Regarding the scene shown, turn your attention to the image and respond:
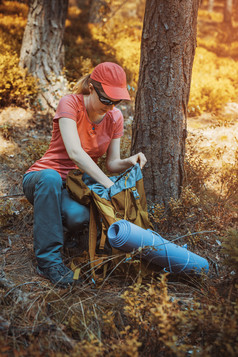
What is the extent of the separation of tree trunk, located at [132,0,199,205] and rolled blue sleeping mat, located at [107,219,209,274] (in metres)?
0.95

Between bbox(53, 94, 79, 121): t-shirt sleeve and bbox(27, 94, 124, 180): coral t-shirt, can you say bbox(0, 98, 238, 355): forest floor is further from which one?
bbox(53, 94, 79, 121): t-shirt sleeve

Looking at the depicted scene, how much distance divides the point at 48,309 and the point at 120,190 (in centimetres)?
108

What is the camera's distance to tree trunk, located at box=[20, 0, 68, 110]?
5.47 m

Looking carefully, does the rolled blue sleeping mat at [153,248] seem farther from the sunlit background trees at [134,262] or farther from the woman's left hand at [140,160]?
the woman's left hand at [140,160]

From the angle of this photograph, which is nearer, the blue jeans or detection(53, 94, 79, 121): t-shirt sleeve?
the blue jeans

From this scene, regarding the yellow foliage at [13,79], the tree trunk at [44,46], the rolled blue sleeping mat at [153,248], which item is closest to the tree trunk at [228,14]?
the tree trunk at [44,46]

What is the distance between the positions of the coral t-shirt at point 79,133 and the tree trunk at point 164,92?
38 cm

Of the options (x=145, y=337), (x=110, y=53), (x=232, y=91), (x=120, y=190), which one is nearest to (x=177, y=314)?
(x=145, y=337)

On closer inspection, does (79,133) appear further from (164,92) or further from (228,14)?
(228,14)

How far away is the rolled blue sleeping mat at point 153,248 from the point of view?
220 cm

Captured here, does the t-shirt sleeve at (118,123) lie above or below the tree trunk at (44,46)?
below

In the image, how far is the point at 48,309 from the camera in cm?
212

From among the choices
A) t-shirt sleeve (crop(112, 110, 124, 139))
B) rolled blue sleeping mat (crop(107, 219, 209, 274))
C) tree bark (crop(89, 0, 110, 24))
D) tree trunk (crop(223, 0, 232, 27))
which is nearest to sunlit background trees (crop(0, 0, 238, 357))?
rolled blue sleeping mat (crop(107, 219, 209, 274))

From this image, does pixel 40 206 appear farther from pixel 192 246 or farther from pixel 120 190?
pixel 192 246
